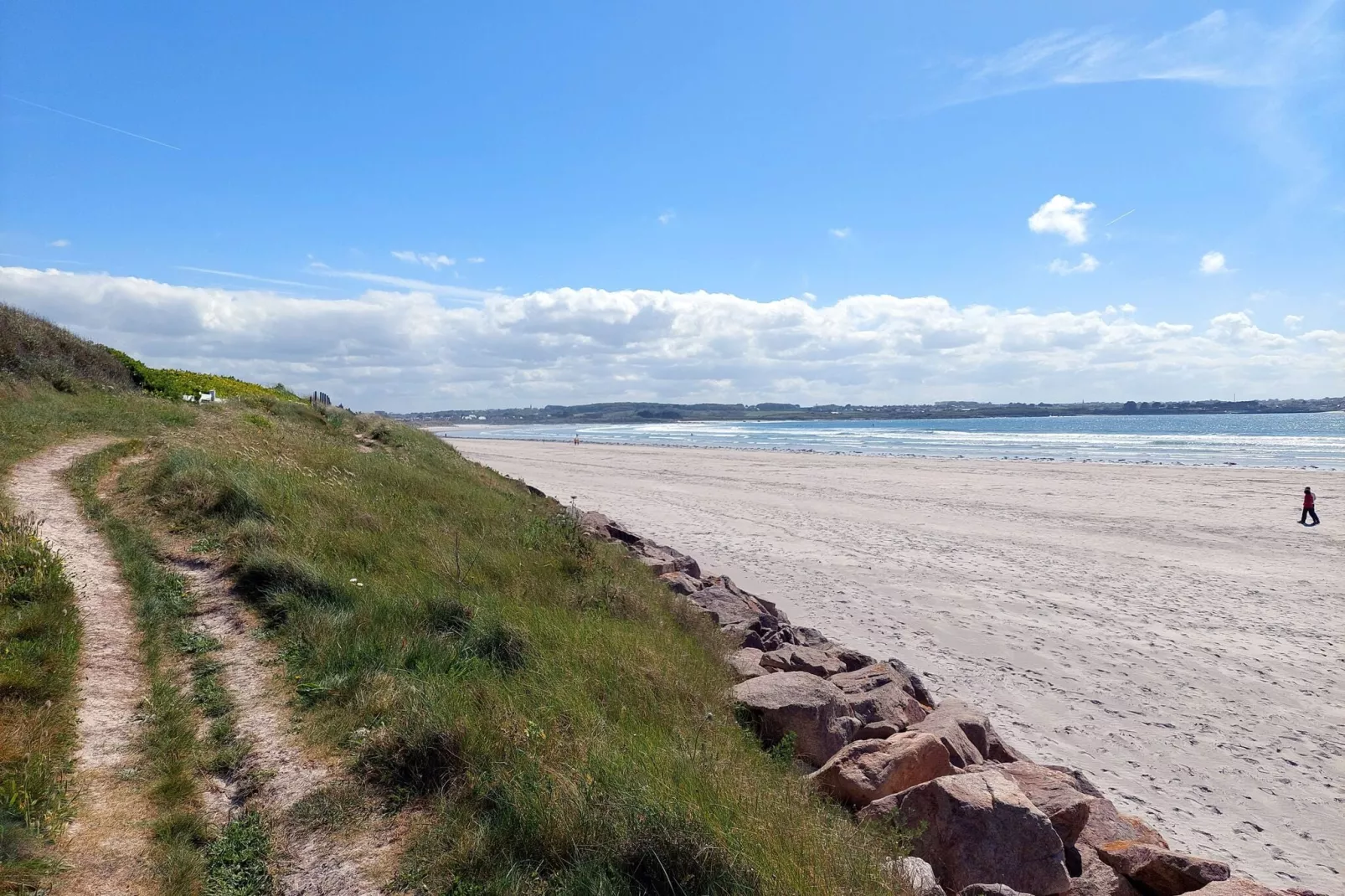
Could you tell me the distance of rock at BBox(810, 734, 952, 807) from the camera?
4.95 metres

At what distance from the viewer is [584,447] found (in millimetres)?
65375

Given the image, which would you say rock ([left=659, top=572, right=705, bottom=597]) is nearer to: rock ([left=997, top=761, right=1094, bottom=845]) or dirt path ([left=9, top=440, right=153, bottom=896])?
rock ([left=997, top=761, right=1094, bottom=845])

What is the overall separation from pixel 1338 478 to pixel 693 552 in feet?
99.4

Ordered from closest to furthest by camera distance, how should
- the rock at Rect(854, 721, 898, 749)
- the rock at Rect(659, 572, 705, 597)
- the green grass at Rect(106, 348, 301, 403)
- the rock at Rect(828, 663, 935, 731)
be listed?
the rock at Rect(854, 721, 898, 749)
the rock at Rect(828, 663, 935, 731)
the rock at Rect(659, 572, 705, 597)
the green grass at Rect(106, 348, 301, 403)

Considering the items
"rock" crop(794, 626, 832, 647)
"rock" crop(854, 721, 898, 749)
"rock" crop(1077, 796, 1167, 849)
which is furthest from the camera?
"rock" crop(794, 626, 832, 647)

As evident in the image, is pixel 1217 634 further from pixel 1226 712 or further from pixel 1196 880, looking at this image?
pixel 1196 880

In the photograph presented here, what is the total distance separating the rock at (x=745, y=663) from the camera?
273 inches

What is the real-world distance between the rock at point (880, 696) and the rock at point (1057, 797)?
Result: 1057 mm

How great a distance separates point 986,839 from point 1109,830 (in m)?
1.26

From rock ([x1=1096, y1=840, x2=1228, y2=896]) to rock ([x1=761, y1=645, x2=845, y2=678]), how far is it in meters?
3.08

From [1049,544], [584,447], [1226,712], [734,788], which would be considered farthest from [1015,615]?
[584,447]

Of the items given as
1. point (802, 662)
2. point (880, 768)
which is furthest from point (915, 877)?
point (802, 662)

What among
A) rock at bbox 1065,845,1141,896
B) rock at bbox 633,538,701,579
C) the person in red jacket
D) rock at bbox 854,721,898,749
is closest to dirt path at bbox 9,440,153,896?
rock at bbox 854,721,898,749

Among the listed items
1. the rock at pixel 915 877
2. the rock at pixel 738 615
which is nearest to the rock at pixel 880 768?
the rock at pixel 915 877
